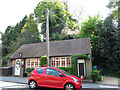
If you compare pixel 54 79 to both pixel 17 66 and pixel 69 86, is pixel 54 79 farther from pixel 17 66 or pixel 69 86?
pixel 17 66

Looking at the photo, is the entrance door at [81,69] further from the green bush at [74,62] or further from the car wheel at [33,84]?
the car wheel at [33,84]

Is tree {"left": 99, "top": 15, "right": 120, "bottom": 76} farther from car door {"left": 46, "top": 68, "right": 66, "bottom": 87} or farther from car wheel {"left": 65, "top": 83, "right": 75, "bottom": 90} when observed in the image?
car door {"left": 46, "top": 68, "right": 66, "bottom": 87}

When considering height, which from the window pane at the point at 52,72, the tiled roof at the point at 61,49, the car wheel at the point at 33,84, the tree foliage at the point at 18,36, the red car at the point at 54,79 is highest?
the tree foliage at the point at 18,36

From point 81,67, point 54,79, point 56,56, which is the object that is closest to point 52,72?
point 54,79

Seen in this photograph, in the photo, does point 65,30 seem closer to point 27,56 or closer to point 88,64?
point 27,56

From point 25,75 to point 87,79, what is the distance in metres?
9.64

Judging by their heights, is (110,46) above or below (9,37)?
below

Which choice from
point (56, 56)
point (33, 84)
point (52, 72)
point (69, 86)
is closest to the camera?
point (69, 86)

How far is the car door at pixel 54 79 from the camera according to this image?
8.38 metres

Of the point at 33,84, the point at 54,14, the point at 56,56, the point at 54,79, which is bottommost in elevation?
the point at 33,84

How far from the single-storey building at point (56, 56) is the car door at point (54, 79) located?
7.60 metres

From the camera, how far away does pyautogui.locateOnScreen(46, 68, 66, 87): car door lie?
330 inches

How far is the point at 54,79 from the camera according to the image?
853cm

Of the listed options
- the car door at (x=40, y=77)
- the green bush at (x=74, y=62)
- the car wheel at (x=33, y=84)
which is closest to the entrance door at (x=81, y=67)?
the green bush at (x=74, y=62)
